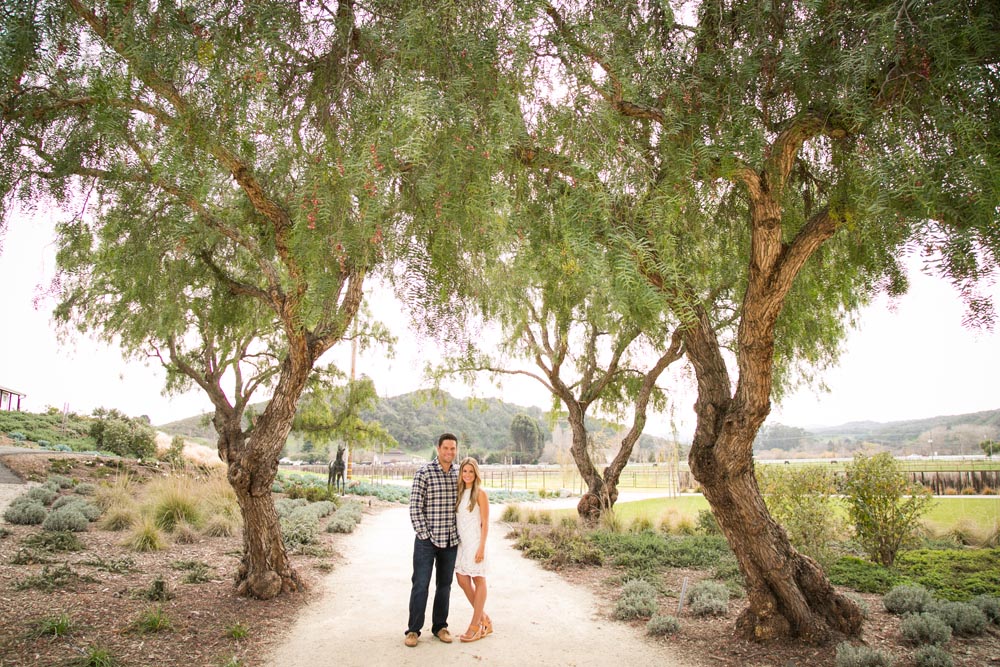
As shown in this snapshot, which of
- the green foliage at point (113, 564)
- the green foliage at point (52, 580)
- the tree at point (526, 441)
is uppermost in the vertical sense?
the green foliage at point (52, 580)

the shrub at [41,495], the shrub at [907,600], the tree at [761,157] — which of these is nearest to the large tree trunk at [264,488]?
the tree at [761,157]

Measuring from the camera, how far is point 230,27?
9.85 ft

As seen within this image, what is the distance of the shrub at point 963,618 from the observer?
18.7ft

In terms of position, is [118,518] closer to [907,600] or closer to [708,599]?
[708,599]

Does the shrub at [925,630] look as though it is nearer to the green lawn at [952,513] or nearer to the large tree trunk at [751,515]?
the large tree trunk at [751,515]

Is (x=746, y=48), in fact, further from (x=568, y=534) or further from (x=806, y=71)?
(x=568, y=534)

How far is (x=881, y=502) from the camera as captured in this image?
905cm

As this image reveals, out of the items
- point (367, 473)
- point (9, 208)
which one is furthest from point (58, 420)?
point (9, 208)

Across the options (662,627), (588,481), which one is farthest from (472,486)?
(588,481)

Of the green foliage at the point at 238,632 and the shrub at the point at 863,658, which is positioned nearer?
the shrub at the point at 863,658

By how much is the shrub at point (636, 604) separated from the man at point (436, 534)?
7.00 feet

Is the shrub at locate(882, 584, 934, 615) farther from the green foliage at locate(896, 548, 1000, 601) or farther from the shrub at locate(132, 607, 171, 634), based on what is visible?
the shrub at locate(132, 607, 171, 634)

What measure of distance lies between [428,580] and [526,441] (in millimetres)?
66150

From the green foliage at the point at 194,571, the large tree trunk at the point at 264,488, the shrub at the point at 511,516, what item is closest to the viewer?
the large tree trunk at the point at 264,488
